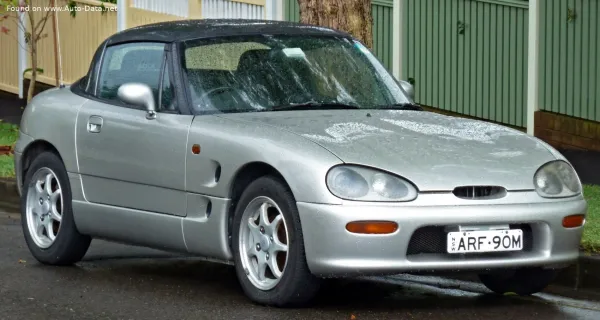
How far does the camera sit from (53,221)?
8.91 metres

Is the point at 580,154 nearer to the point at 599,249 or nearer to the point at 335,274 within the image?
the point at 599,249

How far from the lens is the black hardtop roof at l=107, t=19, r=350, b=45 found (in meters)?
8.36

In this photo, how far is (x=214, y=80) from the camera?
26.5 ft

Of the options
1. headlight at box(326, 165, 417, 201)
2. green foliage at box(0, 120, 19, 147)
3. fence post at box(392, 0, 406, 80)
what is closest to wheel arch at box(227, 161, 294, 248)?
headlight at box(326, 165, 417, 201)

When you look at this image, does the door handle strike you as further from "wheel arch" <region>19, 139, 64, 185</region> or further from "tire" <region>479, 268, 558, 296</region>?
"tire" <region>479, 268, 558, 296</region>

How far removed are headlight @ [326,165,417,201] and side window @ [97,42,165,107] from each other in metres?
1.69

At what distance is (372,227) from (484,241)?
58 cm

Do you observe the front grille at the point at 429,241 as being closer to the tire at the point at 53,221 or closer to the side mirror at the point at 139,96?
the side mirror at the point at 139,96

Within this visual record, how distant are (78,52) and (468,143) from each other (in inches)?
544

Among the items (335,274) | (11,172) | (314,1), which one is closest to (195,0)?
(11,172)

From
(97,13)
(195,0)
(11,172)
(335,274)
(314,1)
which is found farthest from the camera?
(97,13)

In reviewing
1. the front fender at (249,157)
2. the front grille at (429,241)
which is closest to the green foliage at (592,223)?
the front grille at (429,241)

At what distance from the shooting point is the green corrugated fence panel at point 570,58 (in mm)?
14289

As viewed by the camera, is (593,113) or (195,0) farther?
(195,0)
